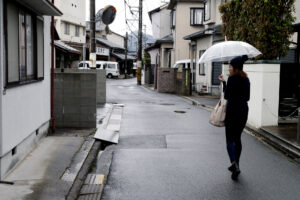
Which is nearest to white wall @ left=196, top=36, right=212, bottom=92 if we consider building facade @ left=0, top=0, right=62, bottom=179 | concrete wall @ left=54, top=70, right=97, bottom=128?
concrete wall @ left=54, top=70, right=97, bottom=128

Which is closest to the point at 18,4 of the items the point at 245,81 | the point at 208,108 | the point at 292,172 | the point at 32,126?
the point at 32,126

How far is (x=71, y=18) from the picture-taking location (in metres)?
46.2

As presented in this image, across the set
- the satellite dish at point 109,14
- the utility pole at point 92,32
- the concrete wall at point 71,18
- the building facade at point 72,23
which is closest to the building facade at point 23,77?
the utility pole at point 92,32

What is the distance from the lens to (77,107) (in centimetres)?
1014

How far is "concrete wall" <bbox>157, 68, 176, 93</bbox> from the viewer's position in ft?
84.3

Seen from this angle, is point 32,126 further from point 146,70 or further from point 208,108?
point 146,70

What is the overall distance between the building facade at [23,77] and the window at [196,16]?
24.3 m

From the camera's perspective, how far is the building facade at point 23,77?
5.68m

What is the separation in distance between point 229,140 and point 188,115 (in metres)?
7.86

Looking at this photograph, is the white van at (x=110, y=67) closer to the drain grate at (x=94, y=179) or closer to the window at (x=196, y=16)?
the window at (x=196, y=16)

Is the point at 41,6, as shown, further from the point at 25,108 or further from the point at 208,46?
the point at 208,46

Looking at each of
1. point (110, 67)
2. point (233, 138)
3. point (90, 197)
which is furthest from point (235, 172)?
point (110, 67)

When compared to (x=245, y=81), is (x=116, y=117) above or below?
below

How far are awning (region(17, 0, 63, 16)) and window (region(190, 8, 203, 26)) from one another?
25.2 meters
